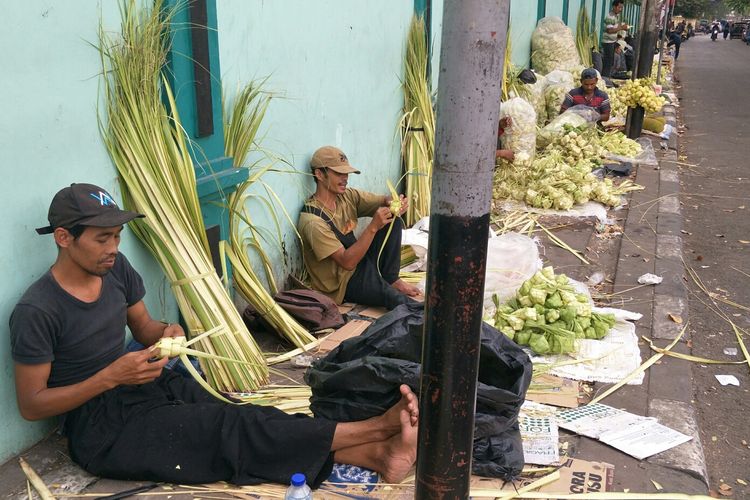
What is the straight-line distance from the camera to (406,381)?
282cm

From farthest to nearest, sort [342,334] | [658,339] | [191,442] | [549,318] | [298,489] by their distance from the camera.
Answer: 1. [658,339]
2. [342,334]
3. [549,318]
4. [191,442]
5. [298,489]

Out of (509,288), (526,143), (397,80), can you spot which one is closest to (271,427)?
(509,288)

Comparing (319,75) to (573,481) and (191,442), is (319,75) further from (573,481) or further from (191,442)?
(573,481)

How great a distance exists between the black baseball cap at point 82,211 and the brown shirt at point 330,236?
2.01 metres

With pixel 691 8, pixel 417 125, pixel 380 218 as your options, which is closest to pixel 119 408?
pixel 380 218

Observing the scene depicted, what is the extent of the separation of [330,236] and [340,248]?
110mm

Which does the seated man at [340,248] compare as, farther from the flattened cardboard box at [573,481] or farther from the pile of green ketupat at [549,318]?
the flattened cardboard box at [573,481]

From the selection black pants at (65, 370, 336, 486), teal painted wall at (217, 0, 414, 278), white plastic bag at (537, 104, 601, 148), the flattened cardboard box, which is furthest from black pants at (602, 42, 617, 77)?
black pants at (65, 370, 336, 486)

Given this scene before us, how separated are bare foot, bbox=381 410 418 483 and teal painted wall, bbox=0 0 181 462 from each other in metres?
1.40

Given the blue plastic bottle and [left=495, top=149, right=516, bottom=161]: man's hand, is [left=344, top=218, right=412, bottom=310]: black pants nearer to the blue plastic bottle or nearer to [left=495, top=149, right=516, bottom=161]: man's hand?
the blue plastic bottle

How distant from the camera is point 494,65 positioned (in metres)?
1.73

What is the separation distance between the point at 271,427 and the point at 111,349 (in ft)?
2.27

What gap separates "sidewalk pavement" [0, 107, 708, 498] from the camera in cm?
284

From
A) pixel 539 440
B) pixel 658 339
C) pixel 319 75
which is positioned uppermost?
pixel 319 75
